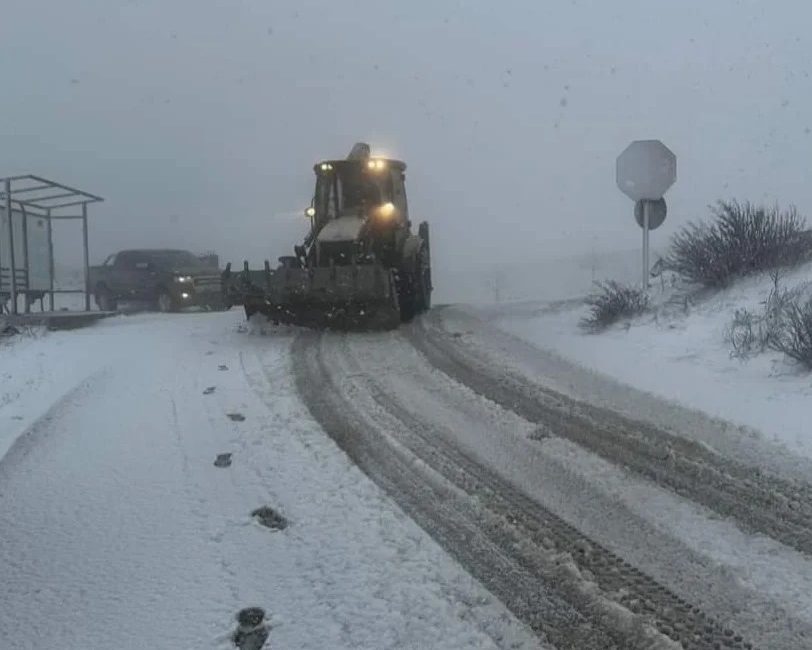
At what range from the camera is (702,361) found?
26.4ft

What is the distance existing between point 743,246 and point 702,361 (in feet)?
11.4

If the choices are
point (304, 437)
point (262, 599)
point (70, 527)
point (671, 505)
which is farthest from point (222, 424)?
point (671, 505)

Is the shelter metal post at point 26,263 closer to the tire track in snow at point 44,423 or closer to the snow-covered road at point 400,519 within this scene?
the tire track in snow at point 44,423

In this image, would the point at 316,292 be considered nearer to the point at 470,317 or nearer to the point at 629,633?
the point at 470,317

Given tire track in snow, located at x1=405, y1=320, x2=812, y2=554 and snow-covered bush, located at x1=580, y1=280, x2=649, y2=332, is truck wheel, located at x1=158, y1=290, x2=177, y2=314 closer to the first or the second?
snow-covered bush, located at x1=580, y1=280, x2=649, y2=332

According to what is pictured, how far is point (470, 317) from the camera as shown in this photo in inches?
517

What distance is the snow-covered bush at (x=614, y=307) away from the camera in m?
10.6

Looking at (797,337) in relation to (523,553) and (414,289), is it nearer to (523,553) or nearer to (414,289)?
(523,553)

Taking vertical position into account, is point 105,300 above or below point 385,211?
below

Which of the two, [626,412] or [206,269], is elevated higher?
[206,269]

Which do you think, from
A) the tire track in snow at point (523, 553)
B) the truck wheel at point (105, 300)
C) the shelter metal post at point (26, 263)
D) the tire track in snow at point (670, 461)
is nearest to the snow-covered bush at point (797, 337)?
the tire track in snow at point (670, 461)

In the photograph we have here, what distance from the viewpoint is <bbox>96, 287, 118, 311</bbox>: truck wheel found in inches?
870

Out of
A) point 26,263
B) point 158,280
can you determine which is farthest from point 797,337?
point 158,280

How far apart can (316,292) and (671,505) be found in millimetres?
8083
